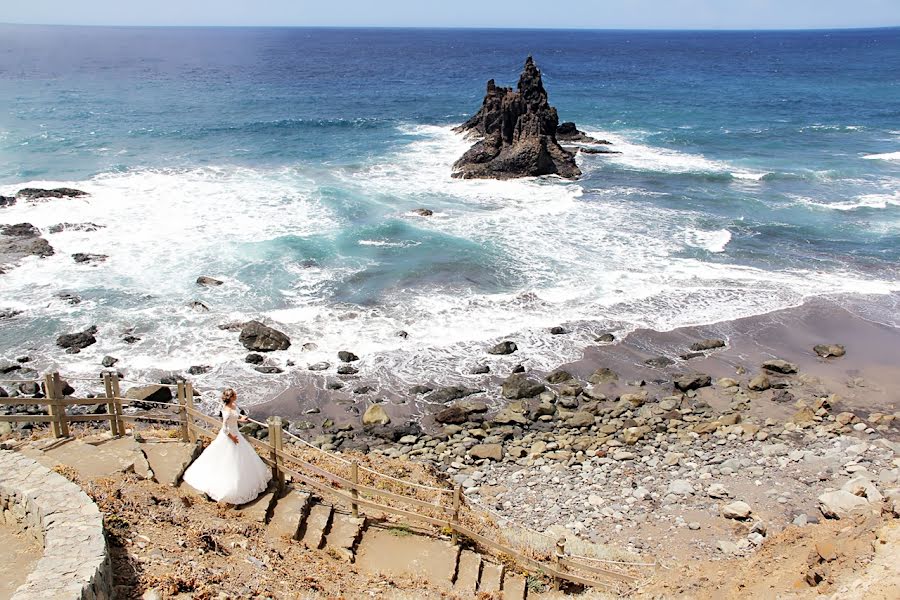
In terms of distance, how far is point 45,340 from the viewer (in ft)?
83.0

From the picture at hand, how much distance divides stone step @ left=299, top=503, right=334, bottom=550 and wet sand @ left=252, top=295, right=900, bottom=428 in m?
9.26

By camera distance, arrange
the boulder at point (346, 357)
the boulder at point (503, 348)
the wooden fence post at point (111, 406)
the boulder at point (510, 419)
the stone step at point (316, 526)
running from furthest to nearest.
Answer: the boulder at point (503, 348), the boulder at point (346, 357), the boulder at point (510, 419), the wooden fence post at point (111, 406), the stone step at point (316, 526)

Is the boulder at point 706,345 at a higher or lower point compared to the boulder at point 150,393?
higher

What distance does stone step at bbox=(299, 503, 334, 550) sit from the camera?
11367 millimetres

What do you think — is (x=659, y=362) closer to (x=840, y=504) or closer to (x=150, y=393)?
(x=840, y=504)

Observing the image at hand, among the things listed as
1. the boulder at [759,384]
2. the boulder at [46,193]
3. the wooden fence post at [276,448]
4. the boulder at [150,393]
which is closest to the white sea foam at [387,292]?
the boulder at [46,193]

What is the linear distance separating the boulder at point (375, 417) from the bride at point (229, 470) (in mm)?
9577

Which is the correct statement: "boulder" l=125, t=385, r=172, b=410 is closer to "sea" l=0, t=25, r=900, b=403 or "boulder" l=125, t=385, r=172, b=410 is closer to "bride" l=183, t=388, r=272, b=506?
"sea" l=0, t=25, r=900, b=403

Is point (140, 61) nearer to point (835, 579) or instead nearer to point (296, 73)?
point (296, 73)

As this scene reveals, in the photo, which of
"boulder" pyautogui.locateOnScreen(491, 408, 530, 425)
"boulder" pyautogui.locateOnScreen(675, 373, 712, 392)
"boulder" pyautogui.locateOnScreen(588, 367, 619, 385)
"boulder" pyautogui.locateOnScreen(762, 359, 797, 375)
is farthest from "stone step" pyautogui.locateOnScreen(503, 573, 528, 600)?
"boulder" pyautogui.locateOnScreen(762, 359, 797, 375)

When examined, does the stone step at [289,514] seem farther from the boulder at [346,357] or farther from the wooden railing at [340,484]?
the boulder at [346,357]

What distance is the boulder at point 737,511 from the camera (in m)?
16.3

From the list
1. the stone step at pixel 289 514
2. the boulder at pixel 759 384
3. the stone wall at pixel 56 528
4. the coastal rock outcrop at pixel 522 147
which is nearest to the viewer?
the stone wall at pixel 56 528

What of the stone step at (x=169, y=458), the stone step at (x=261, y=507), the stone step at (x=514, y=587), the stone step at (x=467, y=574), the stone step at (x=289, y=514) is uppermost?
the stone step at (x=169, y=458)
